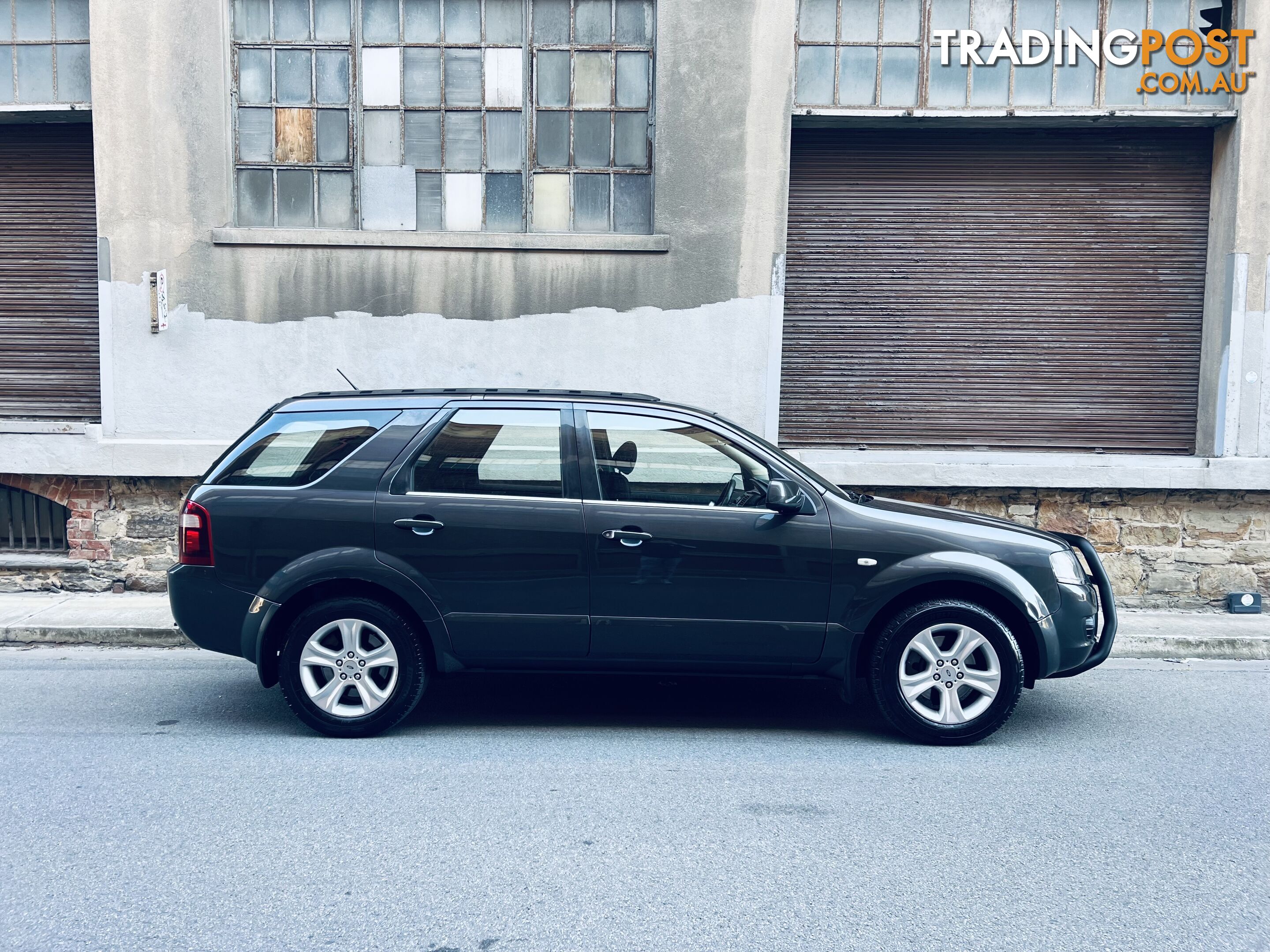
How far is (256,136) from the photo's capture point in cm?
922

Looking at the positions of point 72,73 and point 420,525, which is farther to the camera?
point 72,73

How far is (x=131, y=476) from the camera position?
8930 mm

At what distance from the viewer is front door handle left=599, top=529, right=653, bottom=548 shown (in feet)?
17.3

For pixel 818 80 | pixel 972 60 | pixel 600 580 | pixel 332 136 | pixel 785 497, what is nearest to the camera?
pixel 785 497

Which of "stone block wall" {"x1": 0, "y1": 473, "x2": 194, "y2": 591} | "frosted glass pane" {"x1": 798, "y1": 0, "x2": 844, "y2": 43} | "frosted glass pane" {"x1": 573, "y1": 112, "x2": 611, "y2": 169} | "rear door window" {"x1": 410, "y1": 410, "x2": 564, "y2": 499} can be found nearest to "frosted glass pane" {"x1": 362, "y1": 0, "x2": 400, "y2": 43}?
"frosted glass pane" {"x1": 573, "y1": 112, "x2": 611, "y2": 169}

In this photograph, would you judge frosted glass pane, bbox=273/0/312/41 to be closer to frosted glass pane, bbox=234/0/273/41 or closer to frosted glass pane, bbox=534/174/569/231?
frosted glass pane, bbox=234/0/273/41

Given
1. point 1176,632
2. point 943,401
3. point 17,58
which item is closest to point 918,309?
point 943,401

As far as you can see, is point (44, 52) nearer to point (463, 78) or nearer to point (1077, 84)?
point (463, 78)

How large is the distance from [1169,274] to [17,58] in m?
10.3

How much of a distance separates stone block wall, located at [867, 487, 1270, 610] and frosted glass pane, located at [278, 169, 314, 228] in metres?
6.06

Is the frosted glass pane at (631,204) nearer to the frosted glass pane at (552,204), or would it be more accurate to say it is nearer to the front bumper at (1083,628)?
the frosted glass pane at (552,204)

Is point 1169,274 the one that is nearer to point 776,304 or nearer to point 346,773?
point 776,304

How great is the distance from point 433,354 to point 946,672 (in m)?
5.41

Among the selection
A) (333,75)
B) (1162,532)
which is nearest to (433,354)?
(333,75)
